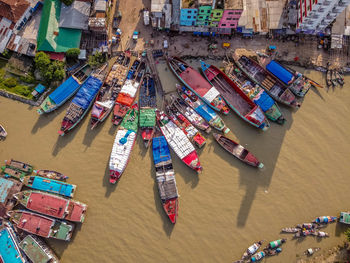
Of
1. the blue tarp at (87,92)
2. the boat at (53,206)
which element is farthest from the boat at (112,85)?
the boat at (53,206)

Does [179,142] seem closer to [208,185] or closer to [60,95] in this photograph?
[208,185]

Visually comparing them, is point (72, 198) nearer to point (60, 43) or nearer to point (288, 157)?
point (60, 43)

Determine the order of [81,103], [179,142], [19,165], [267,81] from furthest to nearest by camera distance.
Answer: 1. [267,81]
2. [81,103]
3. [179,142]
4. [19,165]

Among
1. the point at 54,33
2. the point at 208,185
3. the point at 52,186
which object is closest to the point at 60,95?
the point at 54,33

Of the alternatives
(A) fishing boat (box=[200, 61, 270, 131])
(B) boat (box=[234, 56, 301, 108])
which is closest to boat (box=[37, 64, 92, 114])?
(A) fishing boat (box=[200, 61, 270, 131])

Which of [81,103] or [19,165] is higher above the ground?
[81,103]

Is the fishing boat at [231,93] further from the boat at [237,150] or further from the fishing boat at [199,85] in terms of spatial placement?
the boat at [237,150]

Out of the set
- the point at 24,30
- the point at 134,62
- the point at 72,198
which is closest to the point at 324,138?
the point at 134,62
